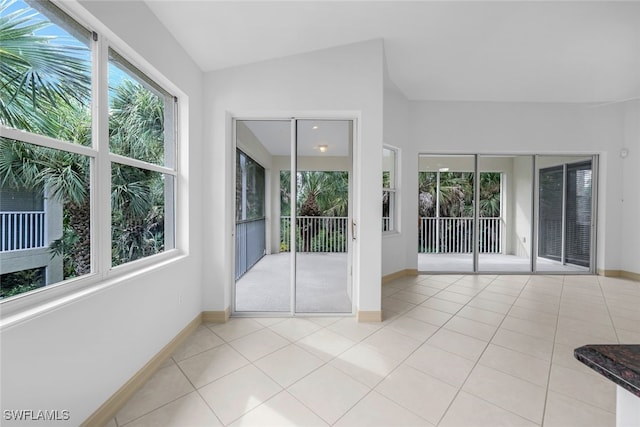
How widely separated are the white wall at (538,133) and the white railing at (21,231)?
4.34 metres

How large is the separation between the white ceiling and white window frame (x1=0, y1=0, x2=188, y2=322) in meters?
0.52

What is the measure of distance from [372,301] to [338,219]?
1.08 m

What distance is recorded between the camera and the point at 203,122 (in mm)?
2695

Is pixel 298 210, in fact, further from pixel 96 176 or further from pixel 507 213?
pixel 507 213

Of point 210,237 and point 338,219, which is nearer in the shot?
A: point 210,237

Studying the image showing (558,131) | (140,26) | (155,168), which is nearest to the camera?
(140,26)

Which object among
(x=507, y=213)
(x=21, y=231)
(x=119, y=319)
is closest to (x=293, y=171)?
(x=119, y=319)

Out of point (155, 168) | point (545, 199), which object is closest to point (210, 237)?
point (155, 168)

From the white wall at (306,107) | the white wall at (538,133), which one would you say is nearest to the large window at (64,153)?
the white wall at (306,107)

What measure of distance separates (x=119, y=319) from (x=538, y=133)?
20.5 feet

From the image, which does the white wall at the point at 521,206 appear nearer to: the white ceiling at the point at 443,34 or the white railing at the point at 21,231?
the white ceiling at the point at 443,34

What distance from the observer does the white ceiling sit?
212cm

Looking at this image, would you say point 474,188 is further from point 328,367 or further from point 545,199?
point 328,367

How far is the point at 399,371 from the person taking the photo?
6.28 feet
